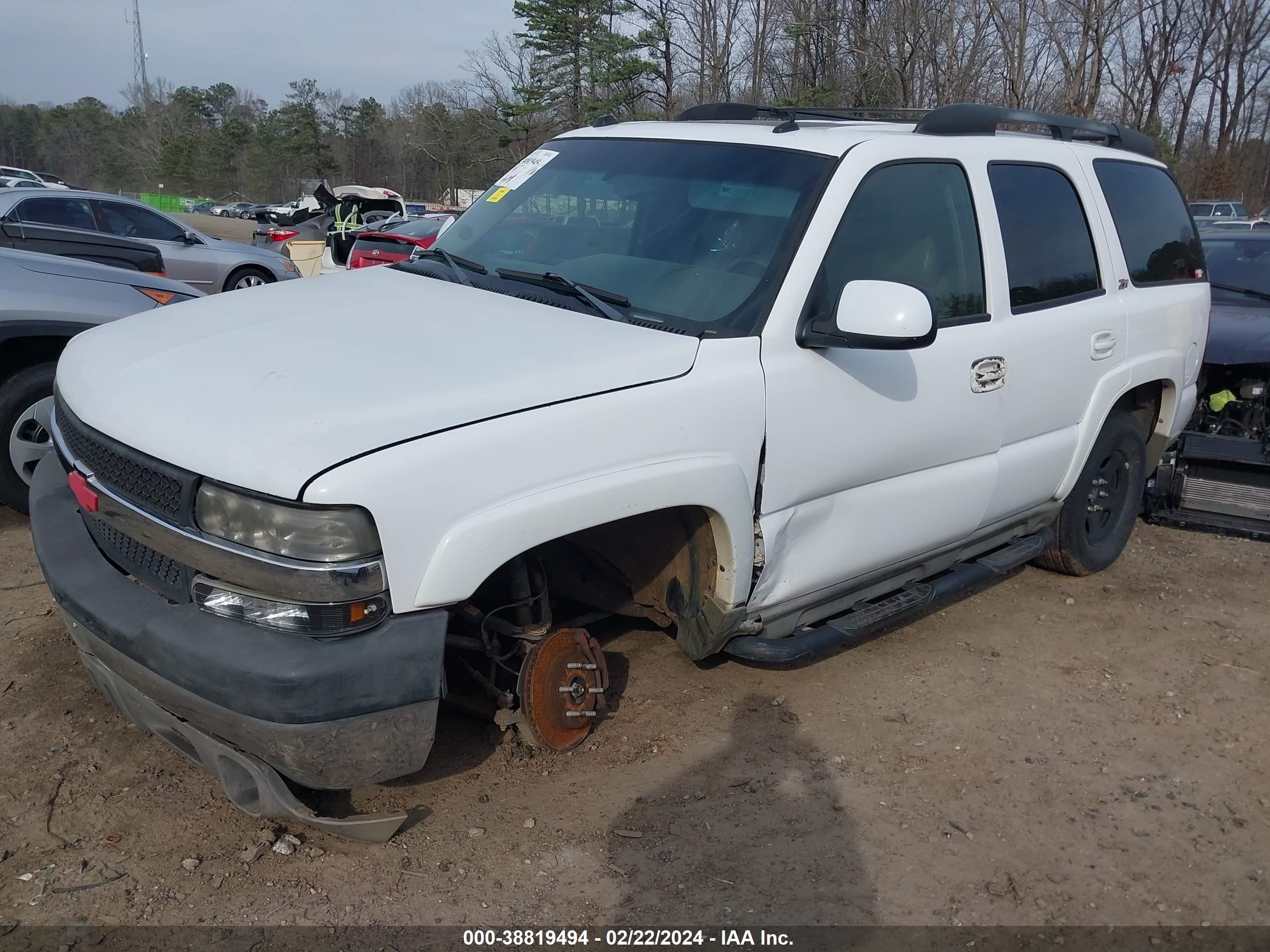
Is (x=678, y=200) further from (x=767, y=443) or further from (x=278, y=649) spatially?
(x=278, y=649)

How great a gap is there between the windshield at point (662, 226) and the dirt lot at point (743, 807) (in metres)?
1.48

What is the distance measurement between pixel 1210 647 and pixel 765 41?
20653mm

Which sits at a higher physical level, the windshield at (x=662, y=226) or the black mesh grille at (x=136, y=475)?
the windshield at (x=662, y=226)

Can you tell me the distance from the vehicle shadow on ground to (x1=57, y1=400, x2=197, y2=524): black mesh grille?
151cm

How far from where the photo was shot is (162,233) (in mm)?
12258

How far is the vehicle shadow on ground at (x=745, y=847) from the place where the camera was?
2.77 meters

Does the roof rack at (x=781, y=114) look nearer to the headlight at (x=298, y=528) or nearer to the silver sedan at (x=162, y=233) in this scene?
the headlight at (x=298, y=528)

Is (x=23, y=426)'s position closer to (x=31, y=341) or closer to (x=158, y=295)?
(x=31, y=341)

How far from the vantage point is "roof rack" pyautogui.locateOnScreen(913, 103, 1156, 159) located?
3.94m

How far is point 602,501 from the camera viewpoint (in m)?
2.75

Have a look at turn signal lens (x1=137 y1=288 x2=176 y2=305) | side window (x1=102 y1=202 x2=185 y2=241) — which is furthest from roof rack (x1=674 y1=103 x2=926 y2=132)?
side window (x1=102 y1=202 x2=185 y2=241)

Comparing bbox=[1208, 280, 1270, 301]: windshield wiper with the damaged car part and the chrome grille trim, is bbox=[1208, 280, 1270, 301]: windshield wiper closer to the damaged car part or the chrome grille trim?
the damaged car part

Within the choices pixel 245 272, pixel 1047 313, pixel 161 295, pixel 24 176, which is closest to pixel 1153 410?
pixel 1047 313

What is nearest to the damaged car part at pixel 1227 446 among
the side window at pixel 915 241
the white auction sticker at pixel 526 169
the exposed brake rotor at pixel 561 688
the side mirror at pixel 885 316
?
the side window at pixel 915 241
